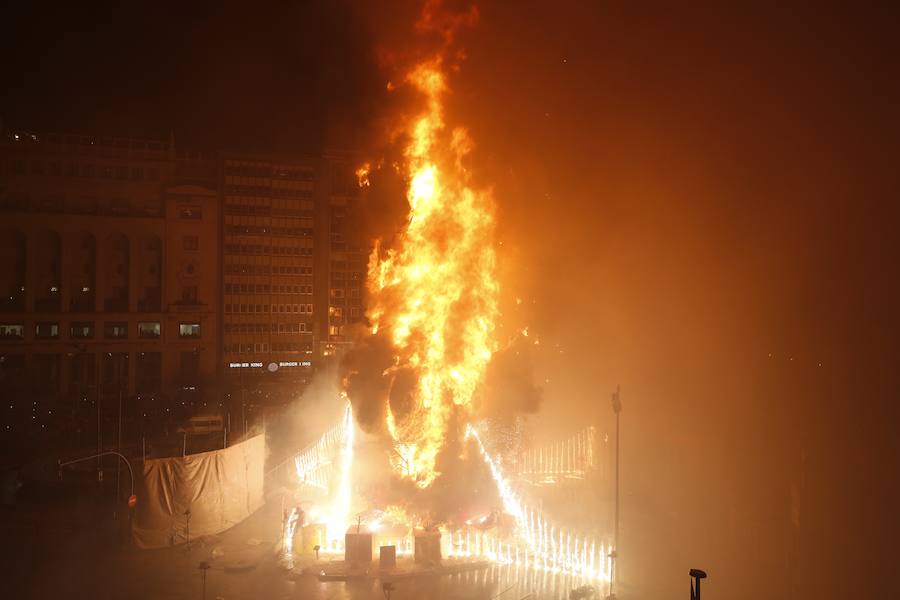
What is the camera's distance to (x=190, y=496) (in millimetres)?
17547

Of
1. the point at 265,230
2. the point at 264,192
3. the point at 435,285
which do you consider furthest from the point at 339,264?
the point at 435,285

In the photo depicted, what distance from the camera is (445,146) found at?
21.5 metres

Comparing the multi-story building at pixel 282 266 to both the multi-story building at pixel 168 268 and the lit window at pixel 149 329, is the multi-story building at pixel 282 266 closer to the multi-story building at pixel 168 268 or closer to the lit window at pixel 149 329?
the multi-story building at pixel 168 268

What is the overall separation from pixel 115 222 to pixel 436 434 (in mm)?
43859

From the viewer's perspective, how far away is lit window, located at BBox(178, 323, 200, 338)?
5450 cm

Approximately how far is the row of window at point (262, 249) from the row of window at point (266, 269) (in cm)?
120

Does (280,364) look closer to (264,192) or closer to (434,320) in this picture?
(264,192)

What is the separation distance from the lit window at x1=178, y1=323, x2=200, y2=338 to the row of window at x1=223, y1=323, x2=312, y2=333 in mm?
2214

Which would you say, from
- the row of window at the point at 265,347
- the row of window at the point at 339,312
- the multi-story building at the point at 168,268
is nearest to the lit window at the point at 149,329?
the multi-story building at the point at 168,268

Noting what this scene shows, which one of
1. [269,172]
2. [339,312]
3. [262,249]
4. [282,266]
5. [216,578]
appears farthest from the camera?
[339,312]

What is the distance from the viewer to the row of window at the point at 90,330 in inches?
2002

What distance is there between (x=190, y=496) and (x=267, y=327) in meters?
39.9

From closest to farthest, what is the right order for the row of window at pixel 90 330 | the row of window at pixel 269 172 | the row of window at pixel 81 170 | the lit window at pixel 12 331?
the lit window at pixel 12 331, the row of window at pixel 90 330, the row of window at pixel 81 170, the row of window at pixel 269 172

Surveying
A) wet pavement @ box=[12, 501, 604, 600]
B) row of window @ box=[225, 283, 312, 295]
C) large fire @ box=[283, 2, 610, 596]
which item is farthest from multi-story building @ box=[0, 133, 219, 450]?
wet pavement @ box=[12, 501, 604, 600]
